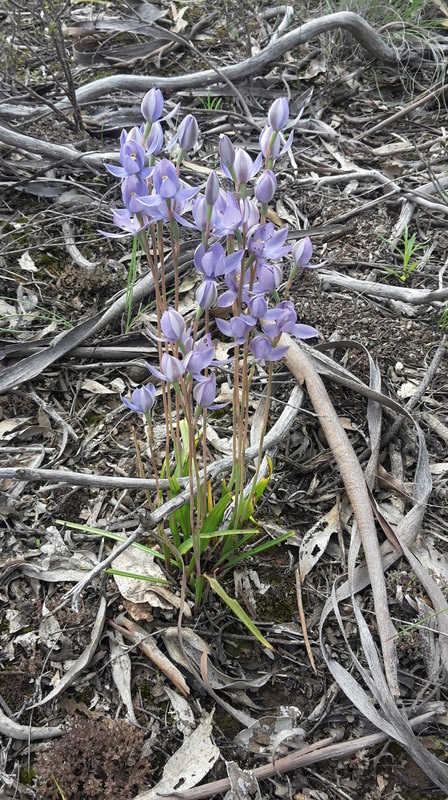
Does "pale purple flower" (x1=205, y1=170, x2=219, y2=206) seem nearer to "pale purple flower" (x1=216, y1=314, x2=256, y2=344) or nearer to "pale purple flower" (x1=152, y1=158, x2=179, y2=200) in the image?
"pale purple flower" (x1=152, y1=158, x2=179, y2=200)

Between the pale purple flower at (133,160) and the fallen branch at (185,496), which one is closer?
the pale purple flower at (133,160)

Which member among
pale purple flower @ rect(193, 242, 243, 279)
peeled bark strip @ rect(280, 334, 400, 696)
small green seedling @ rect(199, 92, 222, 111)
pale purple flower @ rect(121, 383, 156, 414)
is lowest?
peeled bark strip @ rect(280, 334, 400, 696)

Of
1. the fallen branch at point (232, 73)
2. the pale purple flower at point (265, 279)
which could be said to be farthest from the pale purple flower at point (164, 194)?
the fallen branch at point (232, 73)

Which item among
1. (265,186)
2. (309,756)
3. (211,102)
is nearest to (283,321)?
(265,186)

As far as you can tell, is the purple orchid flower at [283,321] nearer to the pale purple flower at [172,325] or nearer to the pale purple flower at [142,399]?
the pale purple flower at [172,325]

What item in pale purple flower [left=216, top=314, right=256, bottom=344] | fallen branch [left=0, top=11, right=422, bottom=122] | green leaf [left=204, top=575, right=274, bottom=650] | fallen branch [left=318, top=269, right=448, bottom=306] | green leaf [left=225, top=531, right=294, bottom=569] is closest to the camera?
pale purple flower [left=216, top=314, right=256, bottom=344]

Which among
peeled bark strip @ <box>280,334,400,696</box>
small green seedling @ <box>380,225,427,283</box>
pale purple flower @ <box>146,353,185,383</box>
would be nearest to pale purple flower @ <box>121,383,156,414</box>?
pale purple flower @ <box>146,353,185,383</box>

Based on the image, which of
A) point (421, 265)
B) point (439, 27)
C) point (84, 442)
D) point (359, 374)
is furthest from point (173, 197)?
point (439, 27)
